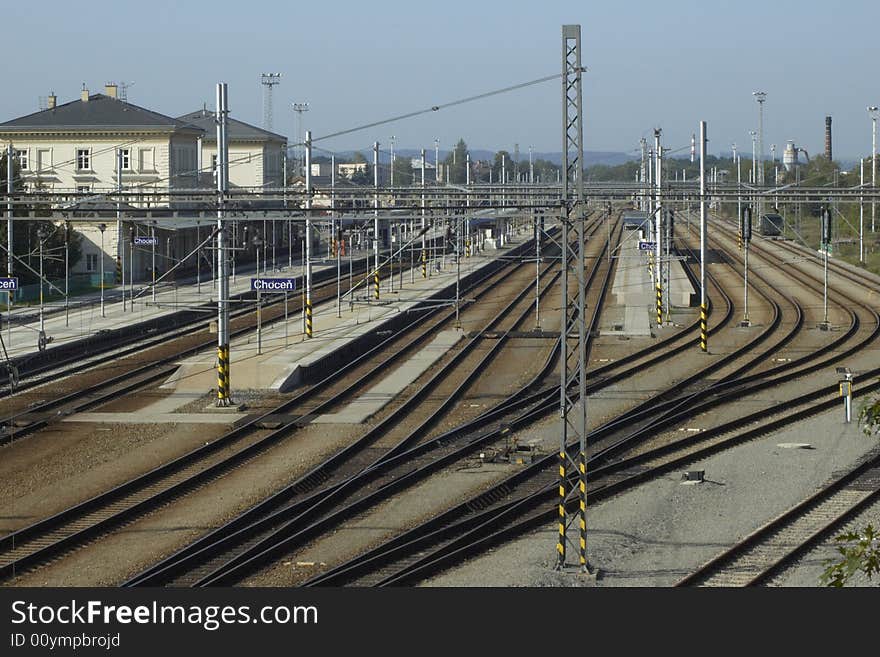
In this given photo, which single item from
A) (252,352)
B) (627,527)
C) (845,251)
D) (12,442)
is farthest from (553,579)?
(845,251)

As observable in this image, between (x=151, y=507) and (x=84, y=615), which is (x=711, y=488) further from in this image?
(x=84, y=615)

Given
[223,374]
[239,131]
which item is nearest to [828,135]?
[239,131]

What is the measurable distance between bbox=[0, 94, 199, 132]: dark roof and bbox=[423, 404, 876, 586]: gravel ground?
123 ft

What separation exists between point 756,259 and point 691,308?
22.8 metres

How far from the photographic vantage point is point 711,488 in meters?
16.6

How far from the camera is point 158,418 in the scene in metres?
21.6

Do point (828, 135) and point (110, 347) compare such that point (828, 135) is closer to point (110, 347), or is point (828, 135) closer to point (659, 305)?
point (659, 305)

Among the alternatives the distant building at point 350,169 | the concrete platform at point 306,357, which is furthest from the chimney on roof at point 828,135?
the concrete platform at point 306,357

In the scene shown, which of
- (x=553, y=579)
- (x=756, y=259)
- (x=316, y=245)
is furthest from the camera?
(x=316, y=245)

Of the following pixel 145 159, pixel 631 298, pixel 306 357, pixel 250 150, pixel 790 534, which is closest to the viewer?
pixel 790 534

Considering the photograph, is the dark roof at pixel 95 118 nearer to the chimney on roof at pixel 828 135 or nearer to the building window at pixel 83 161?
the building window at pixel 83 161

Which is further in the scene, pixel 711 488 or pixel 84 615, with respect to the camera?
pixel 711 488

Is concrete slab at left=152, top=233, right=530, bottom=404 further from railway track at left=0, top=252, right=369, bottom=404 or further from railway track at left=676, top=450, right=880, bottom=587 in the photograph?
railway track at left=676, top=450, right=880, bottom=587

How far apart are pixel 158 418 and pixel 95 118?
111 feet
